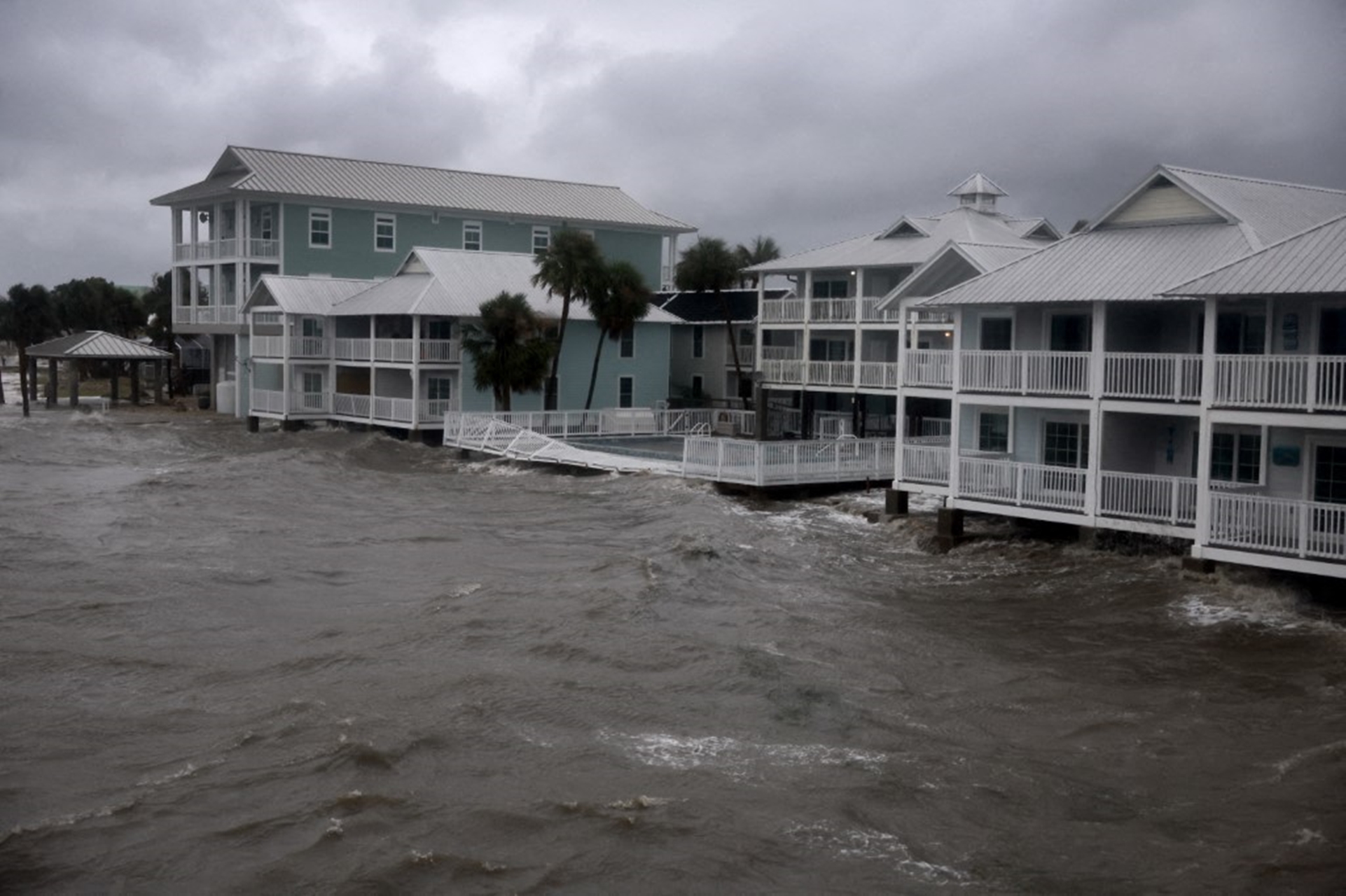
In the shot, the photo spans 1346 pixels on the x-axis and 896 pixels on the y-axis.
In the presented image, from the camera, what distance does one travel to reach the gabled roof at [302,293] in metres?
53.5

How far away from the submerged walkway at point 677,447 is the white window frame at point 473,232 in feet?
63.3

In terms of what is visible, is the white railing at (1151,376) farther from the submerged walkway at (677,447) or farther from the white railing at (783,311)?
the white railing at (783,311)

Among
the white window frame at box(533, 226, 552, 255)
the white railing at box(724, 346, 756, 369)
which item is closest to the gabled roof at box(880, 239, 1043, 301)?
the white railing at box(724, 346, 756, 369)

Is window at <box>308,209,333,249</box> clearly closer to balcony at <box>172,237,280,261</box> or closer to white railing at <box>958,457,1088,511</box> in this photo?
balcony at <box>172,237,280,261</box>

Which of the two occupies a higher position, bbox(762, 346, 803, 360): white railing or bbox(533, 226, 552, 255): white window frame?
bbox(533, 226, 552, 255): white window frame

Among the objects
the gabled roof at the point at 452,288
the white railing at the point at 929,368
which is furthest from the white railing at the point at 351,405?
the white railing at the point at 929,368

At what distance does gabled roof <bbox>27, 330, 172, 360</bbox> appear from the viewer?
63344mm

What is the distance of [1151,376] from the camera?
25.3 m

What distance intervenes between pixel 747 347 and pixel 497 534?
27068 mm

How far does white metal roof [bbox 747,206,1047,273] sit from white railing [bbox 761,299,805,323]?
3.51ft

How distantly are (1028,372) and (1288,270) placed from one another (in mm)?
6040

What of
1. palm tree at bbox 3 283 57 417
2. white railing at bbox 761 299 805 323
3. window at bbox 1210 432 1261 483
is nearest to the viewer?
window at bbox 1210 432 1261 483

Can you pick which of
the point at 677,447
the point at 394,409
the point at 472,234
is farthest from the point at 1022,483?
the point at 472,234

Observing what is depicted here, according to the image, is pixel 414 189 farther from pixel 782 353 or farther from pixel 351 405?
pixel 782 353
